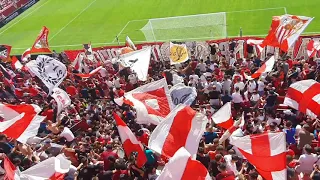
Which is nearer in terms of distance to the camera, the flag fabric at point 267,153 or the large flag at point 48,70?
the flag fabric at point 267,153

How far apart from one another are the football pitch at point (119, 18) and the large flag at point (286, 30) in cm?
774

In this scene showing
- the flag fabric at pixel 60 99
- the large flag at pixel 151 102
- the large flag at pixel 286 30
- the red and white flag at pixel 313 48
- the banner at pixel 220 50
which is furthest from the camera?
the banner at pixel 220 50

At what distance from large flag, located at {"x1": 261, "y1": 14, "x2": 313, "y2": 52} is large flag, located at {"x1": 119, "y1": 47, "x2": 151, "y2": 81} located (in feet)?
16.7

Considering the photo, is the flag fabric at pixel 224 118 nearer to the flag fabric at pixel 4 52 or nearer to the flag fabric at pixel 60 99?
the flag fabric at pixel 60 99

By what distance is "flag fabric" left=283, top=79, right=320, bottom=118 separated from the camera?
8.98 metres

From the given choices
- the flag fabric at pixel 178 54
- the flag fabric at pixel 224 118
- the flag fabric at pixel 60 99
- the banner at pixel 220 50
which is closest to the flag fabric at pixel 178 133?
the flag fabric at pixel 224 118

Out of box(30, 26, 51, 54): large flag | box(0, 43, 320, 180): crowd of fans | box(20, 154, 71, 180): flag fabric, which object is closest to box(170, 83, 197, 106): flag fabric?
box(0, 43, 320, 180): crowd of fans

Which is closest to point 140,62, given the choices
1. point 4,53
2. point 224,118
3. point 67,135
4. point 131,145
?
point 67,135

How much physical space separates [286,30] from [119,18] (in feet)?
56.5

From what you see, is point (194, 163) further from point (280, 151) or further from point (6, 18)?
point (6, 18)

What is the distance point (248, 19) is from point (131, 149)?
1879 centimetres

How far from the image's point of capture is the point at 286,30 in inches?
563

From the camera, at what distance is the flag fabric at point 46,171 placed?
703cm

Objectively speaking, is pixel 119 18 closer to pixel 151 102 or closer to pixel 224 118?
pixel 151 102
